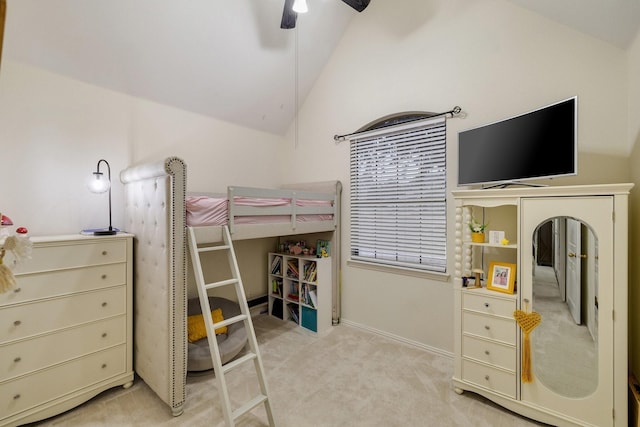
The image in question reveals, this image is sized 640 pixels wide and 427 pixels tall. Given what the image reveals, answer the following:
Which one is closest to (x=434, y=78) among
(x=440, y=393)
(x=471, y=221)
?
(x=471, y=221)

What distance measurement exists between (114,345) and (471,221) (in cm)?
286

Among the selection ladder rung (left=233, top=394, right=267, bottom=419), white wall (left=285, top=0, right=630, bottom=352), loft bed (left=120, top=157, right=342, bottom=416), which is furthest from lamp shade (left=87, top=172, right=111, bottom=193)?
white wall (left=285, top=0, right=630, bottom=352)

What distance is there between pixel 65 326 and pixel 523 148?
338cm

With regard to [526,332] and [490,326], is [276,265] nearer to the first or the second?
[490,326]

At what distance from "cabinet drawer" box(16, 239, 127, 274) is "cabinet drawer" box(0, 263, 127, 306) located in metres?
0.04

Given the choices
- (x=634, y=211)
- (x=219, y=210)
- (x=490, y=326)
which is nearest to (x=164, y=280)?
(x=219, y=210)

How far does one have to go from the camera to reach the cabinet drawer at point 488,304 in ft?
6.64

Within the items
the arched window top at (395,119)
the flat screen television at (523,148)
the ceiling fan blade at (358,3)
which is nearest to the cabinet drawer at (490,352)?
the flat screen television at (523,148)

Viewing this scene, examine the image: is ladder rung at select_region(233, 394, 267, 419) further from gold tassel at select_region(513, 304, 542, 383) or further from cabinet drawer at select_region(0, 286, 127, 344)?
gold tassel at select_region(513, 304, 542, 383)

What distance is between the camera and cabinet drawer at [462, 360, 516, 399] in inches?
79.0

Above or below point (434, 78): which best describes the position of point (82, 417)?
below

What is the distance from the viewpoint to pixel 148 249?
2.17m

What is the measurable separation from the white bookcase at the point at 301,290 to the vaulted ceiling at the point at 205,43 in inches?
72.3

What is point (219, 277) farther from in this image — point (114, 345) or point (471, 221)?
point (471, 221)
